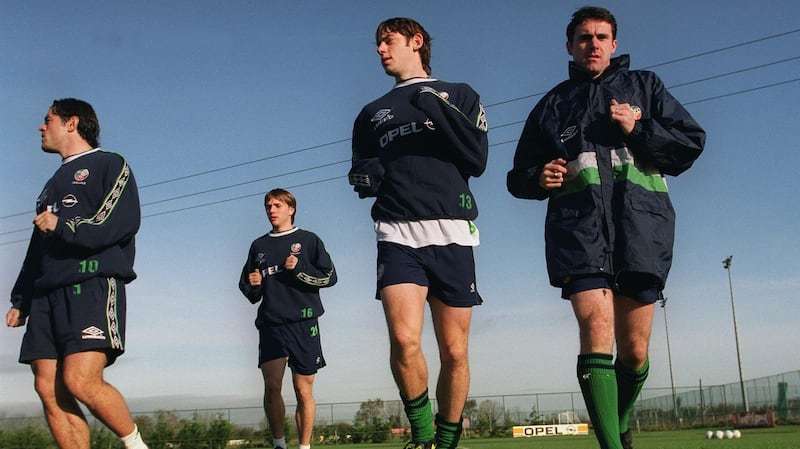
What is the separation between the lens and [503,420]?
35.0 metres

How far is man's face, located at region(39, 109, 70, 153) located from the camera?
6.23 metres

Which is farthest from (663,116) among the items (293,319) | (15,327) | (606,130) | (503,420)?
(503,420)

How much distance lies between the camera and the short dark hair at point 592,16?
521 cm

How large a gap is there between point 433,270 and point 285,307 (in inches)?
182

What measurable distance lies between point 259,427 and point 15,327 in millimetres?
22796

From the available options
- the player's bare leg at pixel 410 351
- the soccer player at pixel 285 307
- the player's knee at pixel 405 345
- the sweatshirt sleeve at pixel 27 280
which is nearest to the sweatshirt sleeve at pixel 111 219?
the sweatshirt sleeve at pixel 27 280

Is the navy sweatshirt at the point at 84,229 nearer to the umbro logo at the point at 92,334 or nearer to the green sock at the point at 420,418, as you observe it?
the umbro logo at the point at 92,334

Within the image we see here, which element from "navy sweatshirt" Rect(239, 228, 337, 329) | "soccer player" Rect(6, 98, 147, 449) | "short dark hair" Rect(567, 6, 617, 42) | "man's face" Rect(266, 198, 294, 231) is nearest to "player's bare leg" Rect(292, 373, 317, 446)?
"navy sweatshirt" Rect(239, 228, 337, 329)

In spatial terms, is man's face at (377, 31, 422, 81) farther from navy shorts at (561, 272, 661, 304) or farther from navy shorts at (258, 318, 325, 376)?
navy shorts at (258, 318, 325, 376)

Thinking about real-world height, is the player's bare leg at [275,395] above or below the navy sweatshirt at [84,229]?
below

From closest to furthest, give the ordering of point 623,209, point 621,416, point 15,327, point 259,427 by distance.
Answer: point 623,209, point 621,416, point 15,327, point 259,427

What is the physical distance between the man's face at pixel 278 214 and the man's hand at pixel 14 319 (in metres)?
3.98

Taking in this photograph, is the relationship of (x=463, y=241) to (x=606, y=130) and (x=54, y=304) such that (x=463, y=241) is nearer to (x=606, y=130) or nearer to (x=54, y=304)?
(x=606, y=130)

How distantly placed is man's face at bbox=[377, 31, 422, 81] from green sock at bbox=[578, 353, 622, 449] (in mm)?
2245
